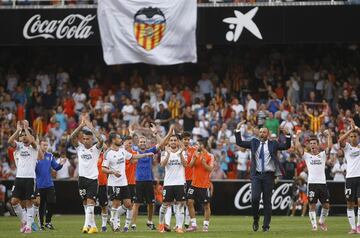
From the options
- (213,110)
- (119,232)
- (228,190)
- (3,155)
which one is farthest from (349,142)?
(3,155)

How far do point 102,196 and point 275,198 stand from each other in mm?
12096

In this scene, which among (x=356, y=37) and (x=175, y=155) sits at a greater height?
(x=356, y=37)

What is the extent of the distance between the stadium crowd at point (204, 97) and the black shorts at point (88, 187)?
1212cm

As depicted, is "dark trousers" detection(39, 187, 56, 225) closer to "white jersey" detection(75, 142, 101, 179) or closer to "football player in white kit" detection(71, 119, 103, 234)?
"football player in white kit" detection(71, 119, 103, 234)

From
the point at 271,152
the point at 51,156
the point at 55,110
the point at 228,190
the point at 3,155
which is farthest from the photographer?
the point at 55,110

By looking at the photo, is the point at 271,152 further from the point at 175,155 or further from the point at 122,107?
the point at 122,107

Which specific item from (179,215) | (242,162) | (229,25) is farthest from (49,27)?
(179,215)

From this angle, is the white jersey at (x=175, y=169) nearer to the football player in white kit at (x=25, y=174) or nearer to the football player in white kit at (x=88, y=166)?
the football player in white kit at (x=88, y=166)

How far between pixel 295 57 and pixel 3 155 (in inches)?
563

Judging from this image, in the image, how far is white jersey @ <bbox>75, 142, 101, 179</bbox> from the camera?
79.8 ft

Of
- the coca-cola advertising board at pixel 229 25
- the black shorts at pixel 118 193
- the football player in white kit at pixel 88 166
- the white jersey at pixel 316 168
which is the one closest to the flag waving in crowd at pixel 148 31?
the coca-cola advertising board at pixel 229 25

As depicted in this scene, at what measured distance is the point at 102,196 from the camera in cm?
2650

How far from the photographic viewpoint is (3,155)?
39594 mm

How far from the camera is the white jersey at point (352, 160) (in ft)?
82.1
